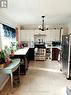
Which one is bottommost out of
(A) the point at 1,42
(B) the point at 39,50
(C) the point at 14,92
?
(C) the point at 14,92

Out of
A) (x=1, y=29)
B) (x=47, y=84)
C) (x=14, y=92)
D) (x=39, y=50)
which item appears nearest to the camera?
(x=14, y=92)

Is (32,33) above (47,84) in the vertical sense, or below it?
above

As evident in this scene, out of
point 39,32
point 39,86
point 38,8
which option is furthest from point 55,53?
point 38,8

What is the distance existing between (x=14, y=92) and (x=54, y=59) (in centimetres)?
494

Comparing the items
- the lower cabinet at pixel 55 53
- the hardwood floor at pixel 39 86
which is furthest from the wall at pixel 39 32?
the hardwood floor at pixel 39 86

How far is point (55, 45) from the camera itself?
8188 millimetres

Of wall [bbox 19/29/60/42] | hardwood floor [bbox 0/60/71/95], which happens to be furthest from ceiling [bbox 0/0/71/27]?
wall [bbox 19/29/60/42]

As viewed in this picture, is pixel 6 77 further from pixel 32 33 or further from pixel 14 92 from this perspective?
pixel 32 33

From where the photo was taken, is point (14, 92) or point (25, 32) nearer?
Answer: point (14, 92)

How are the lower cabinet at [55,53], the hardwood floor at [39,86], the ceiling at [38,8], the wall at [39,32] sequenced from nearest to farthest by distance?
the ceiling at [38,8]
the hardwood floor at [39,86]
the lower cabinet at [55,53]
the wall at [39,32]

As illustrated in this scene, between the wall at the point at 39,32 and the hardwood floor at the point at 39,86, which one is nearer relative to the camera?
the hardwood floor at the point at 39,86

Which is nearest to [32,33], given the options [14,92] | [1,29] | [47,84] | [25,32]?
[25,32]

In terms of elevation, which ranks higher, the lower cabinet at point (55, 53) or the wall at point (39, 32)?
the wall at point (39, 32)

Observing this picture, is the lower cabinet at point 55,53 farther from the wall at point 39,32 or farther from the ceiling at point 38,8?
the ceiling at point 38,8
